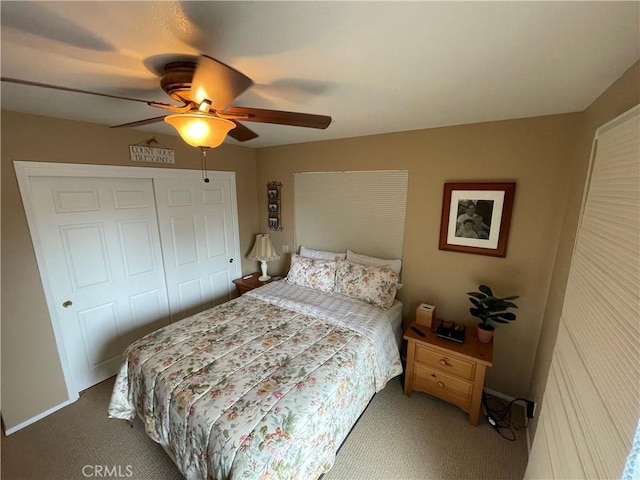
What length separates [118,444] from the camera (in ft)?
5.99

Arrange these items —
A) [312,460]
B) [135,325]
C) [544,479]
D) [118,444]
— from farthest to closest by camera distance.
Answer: [135,325], [118,444], [312,460], [544,479]

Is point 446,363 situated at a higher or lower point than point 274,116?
lower

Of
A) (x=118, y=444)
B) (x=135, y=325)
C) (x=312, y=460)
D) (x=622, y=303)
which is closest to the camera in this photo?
(x=622, y=303)

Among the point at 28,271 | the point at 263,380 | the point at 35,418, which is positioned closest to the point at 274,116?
the point at 263,380

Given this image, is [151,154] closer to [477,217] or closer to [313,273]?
[313,273]

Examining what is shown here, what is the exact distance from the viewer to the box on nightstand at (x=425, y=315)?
221 cm

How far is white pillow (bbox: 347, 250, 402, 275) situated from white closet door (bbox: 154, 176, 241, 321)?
5.07 ft

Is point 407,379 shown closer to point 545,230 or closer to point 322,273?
point 322,273

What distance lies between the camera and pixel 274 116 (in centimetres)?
118

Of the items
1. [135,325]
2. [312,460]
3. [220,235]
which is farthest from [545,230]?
[135,325]

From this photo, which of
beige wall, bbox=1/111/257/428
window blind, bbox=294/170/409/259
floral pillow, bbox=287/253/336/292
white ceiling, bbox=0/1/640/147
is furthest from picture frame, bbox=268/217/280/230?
white ceiling, bbox=0/1/640/147

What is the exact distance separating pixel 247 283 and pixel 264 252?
0.43m

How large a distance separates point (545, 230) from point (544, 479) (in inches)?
58.5

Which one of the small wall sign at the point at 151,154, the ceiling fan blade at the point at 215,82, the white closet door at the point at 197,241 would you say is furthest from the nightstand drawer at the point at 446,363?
the small wall sign at the point at 151,154
